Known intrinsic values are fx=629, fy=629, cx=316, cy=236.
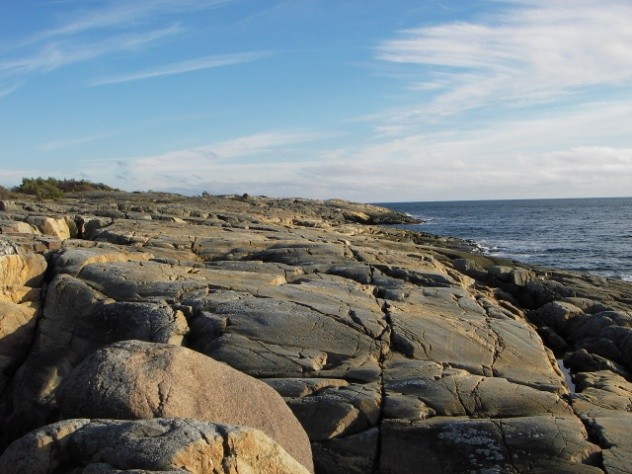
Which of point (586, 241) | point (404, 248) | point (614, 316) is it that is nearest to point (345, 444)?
point (614, 316)

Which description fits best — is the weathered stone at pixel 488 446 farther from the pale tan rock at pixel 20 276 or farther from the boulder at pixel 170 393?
the pale tan rock at pixel 20 276

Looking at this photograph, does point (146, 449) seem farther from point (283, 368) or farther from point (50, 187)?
point (50, 187)

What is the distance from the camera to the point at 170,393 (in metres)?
8.48

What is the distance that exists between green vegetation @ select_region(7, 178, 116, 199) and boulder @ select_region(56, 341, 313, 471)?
136 feet

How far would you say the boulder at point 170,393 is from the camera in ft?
27.3

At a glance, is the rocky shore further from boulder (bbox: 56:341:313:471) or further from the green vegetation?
the green vegetation

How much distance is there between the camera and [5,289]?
14.2 m

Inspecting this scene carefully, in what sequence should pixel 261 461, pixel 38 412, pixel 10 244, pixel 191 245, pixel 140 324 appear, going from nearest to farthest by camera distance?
pixel 261 461 < pixel 38 412 < pixel 140 324 < pixel 10 244 < pixel 191 245

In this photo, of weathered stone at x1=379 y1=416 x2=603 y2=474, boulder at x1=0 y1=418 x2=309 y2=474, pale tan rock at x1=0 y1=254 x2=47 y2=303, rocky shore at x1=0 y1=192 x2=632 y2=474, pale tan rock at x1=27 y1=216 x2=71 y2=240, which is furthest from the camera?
pale tan rock at x1=27 y1=216 x2=71 y2=240

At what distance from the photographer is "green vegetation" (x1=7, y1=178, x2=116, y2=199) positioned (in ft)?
166

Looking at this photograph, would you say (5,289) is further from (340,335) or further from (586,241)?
(586,241)

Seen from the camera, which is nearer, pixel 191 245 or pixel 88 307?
pixel 88 307

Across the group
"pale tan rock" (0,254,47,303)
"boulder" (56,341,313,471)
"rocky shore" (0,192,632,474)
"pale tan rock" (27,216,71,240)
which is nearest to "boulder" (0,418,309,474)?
"rocky shore" (0,192,632,474)

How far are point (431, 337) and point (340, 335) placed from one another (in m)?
2.12
